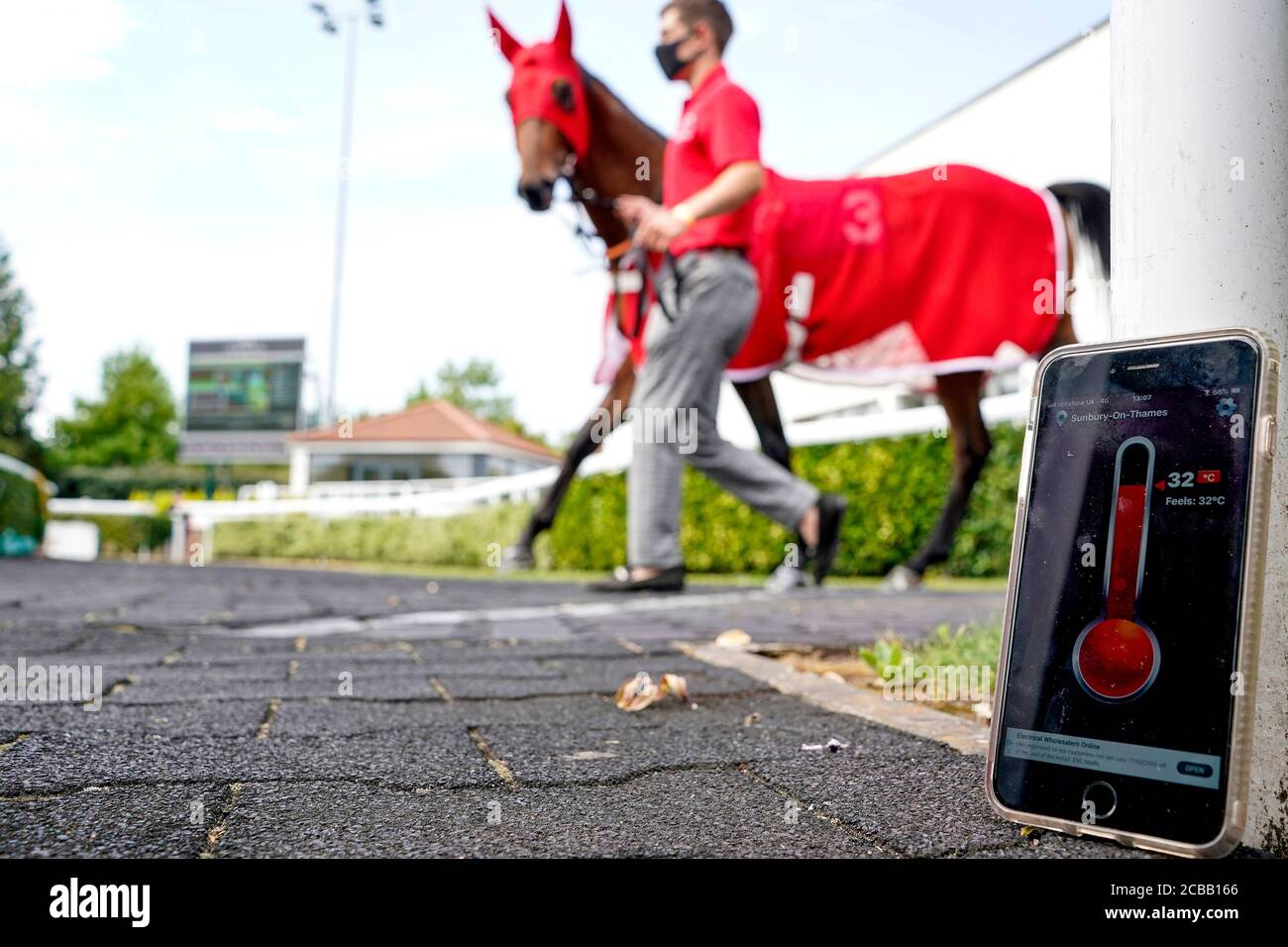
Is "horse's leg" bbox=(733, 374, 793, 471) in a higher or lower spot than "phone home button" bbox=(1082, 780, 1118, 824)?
higher

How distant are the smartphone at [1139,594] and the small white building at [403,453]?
131 feet

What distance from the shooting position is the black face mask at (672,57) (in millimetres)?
4184

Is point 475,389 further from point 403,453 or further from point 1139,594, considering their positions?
point 1139,594

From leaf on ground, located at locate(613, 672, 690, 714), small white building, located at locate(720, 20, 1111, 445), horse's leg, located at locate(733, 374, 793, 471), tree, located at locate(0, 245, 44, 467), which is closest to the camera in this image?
leaf on ground, located at locate(613, 672, 690, 714)

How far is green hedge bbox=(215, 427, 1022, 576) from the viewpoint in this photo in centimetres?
890

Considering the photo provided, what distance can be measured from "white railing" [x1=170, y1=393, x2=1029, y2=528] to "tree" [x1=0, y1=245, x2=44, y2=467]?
Answer: 22.8 metres

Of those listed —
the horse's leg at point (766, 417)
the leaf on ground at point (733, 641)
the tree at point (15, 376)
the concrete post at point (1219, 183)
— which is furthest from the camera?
the tree at point (15, 376)

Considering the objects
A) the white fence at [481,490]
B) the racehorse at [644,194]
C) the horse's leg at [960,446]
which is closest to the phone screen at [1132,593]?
the white fence at [481,490]

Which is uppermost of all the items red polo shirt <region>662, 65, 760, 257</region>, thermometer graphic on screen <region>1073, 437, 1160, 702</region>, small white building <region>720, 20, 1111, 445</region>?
Answer: small white building <region>720, 20, 1111, 445</region>

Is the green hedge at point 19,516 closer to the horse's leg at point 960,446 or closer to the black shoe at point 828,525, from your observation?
the horse's leg at point 960,446

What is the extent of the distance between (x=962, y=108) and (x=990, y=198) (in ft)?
36.2

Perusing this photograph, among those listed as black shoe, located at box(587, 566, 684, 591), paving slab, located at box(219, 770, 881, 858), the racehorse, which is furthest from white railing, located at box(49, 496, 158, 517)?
paving slab, located at box(219, 770, 881, 858)

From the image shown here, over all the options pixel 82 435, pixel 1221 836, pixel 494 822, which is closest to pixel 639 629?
pixel 494 822

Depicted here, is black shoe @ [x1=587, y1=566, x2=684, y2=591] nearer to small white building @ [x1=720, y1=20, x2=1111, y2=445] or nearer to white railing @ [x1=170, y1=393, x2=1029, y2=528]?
white railing @ [x1=170, y1=393, x2=1029, y2=528]
